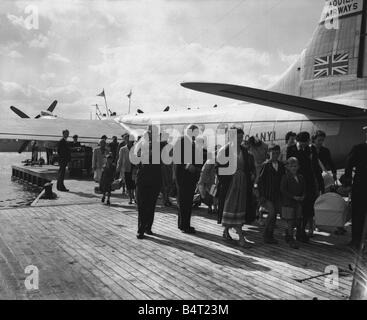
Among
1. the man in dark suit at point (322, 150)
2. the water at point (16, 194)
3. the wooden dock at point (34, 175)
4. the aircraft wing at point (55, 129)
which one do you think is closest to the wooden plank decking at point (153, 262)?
the man in dark suit at point (322, 150)

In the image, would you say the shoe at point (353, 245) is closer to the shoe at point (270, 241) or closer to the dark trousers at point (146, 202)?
the shoe at point (270, 241)

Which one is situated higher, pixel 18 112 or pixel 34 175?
pixel 18 112

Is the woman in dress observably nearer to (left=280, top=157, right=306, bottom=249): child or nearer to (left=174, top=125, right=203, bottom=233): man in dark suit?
(left=280, top=157, right=306, bottom=249): child

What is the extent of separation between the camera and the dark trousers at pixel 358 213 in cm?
684

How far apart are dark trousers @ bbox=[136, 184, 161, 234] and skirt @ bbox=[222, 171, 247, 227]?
4.97 feet

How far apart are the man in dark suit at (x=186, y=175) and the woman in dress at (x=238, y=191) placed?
86cm

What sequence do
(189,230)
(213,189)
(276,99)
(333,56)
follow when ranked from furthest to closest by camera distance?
(333,56) < (276,99) < (213,189) < (189,230)

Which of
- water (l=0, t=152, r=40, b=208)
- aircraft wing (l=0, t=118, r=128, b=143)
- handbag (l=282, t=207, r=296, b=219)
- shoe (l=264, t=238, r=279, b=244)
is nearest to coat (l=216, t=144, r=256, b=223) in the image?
shoe (l=264, t=238, r=279, b=244)

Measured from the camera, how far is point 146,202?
306 inches

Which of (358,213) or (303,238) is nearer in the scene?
(358,213)

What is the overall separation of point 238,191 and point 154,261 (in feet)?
6.68

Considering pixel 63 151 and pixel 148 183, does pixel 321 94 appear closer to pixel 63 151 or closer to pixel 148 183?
pixel 148 183

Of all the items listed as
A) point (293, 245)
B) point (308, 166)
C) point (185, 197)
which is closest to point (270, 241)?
point (293, 245)
